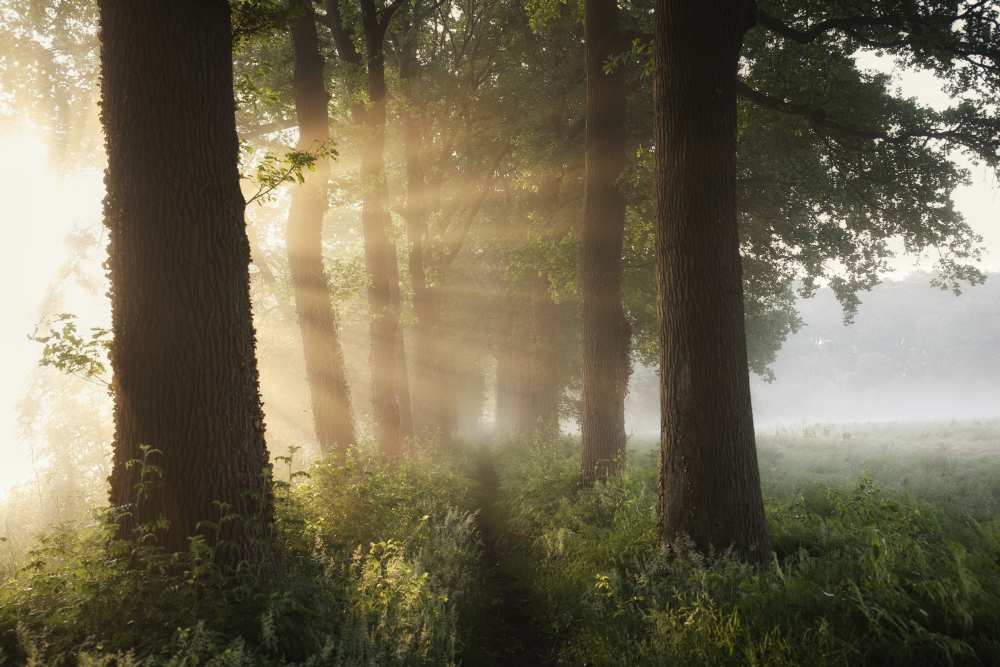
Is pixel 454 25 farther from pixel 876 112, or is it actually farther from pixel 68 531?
pixel 68 531

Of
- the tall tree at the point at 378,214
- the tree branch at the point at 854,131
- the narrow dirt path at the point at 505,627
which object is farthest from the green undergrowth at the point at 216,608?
the tall tree at the point at 378,214

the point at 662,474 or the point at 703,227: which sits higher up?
the point at 703,227

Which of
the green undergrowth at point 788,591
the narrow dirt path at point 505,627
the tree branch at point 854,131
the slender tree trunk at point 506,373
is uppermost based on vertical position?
the tree branch at point 854,131

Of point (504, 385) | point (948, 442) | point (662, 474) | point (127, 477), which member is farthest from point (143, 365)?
point (948, 442)

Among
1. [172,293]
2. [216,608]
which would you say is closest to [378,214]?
[172,293]

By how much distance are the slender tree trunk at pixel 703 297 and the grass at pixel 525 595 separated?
0.56 m

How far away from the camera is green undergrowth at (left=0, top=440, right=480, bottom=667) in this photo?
11.8 ft

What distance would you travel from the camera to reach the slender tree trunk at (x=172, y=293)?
15.7 feet

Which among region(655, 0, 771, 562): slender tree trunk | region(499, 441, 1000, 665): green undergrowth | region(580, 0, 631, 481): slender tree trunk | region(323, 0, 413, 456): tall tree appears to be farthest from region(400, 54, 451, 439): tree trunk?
region(499, 441, 1000, 665): green undergrowth

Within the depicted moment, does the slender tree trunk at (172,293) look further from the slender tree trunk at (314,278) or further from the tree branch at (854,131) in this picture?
the tree branch at (854,131)

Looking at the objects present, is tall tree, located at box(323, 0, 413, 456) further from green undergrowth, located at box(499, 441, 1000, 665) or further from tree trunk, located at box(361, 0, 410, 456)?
green undergrowth, located at box(499, 441, 1000, 665)

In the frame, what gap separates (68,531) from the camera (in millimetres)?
4664

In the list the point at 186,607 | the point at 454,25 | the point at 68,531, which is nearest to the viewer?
the point at 186,607

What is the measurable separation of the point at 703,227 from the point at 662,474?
2742mm
